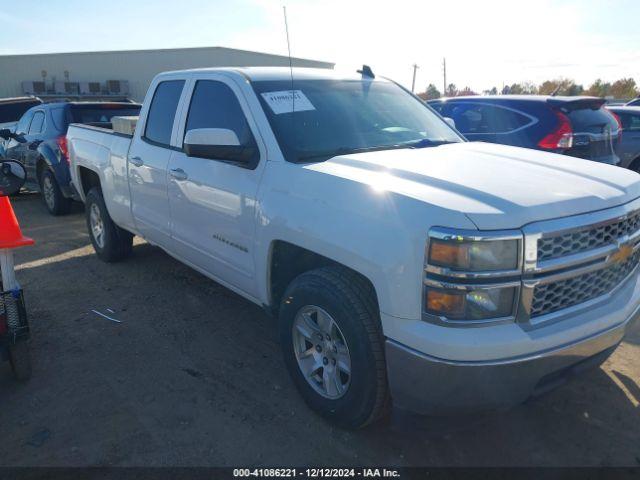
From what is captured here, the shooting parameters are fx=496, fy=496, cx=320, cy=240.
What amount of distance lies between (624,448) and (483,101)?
17.9ft

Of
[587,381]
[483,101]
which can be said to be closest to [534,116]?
[483,101]

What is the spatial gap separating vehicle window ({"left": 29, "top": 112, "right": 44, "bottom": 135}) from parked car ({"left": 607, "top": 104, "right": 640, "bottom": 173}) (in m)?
9.86

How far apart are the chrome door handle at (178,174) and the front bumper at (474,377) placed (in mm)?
2229

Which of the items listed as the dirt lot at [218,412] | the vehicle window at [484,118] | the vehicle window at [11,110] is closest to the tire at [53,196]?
the dirt lot at [218,412]

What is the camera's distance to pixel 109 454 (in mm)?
2668

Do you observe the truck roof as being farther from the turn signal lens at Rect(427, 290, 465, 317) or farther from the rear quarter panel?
the turn signal lens at Rect(427, 290, 465, 317)

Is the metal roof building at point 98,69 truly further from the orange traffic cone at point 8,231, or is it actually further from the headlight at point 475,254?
the headlight at point 475,254

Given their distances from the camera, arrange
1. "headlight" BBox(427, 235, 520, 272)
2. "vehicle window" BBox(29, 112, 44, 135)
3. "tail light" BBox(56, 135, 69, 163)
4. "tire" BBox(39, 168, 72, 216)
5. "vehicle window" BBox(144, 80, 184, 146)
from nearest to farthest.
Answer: "headlight" BBox(427, 235, 520, 272)
"vehicle window" BBox(144, 80, 184, 146)
"tail light" BBox(56, 135, 69, 163)
"tire" BBox(39, 168, 72, 216)
"vehicle window" BBox(29, 112, 44, 135)

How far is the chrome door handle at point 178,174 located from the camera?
12.4ft

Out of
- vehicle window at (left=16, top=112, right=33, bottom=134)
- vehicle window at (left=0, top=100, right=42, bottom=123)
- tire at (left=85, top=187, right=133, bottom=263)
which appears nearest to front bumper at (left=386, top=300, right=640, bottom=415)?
tire at (left=85, top=187, right=133, bottom=263)

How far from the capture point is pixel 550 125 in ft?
20.9

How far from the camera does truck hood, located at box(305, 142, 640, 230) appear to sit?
218cm

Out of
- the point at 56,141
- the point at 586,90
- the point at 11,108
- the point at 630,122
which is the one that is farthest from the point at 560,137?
the point at 586,90

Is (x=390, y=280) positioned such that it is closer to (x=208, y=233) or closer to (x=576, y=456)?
(x=576, y=456)
